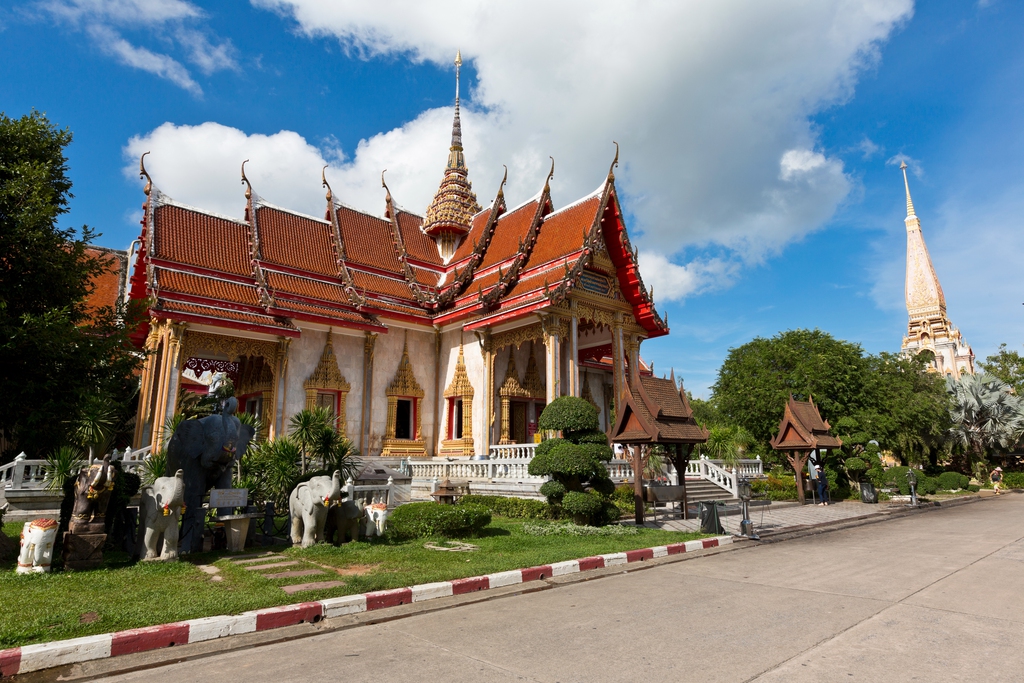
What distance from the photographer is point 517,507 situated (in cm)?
1268

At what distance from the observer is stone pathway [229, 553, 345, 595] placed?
5.71 meters

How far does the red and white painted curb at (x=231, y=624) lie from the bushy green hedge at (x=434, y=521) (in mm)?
2656

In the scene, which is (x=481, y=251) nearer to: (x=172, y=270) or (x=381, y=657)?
(x=172, y=270)

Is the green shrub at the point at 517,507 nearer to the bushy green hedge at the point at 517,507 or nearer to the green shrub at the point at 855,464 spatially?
the bushy green hedge at the point at 517,507

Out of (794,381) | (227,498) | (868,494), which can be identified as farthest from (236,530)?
(794,381)

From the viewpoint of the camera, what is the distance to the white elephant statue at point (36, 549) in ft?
19.7

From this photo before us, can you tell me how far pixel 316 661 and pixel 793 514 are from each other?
13514 mm

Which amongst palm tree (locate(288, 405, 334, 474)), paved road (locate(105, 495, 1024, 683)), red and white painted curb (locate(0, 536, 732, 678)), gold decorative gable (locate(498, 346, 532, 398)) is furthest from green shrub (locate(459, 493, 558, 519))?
gold decorative gable (locate(498, 346, 532, 398))

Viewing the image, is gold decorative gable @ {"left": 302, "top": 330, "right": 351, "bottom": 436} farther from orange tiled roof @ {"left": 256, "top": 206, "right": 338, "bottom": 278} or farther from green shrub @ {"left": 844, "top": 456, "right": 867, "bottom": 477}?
green shrub @ {"left": 844, "top": 456, "right": 867, "bottom": 477}

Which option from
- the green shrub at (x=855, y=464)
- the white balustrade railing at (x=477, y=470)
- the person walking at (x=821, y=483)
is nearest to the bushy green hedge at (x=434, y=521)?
the white balustrade railing at (x=477, y=470)

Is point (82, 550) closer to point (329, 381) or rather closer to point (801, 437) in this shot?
point (329, 381)

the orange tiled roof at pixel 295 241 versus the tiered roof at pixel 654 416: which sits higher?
the orange tiled roof at pixel 295 241

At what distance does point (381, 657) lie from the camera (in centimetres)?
404

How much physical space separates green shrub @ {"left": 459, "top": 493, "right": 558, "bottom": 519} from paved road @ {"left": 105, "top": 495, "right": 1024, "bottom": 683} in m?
4.71
